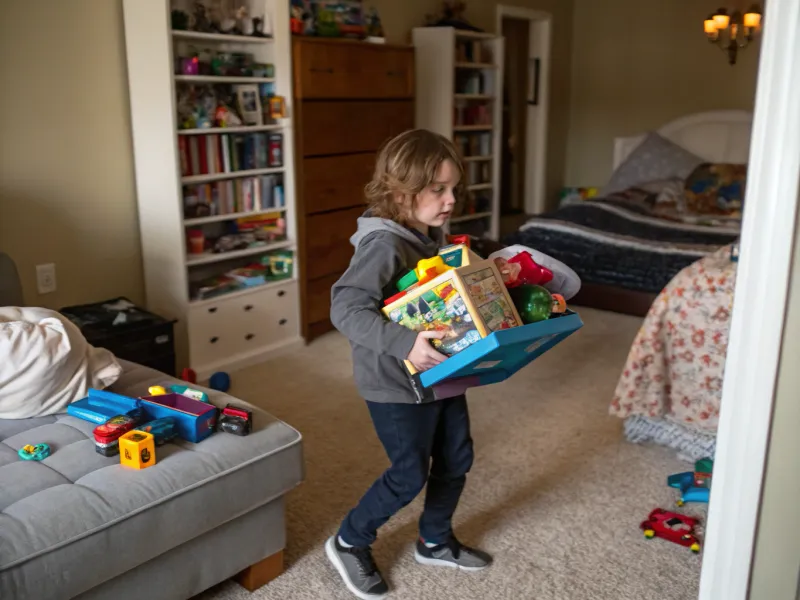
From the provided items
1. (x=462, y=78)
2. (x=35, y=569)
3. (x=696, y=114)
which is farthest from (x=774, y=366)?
(x=696, y=114)

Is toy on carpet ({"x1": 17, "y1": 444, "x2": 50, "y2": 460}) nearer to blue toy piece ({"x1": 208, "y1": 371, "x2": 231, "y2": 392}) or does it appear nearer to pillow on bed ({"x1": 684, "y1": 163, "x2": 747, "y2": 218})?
blue toy piece ({"x1": 208, "y1": 371, "x2": 231, "y2": 392})

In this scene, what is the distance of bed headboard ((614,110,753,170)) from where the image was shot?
595 cm

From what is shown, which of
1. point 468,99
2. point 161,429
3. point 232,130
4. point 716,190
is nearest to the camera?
point 161,429

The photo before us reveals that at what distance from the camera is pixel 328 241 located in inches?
160

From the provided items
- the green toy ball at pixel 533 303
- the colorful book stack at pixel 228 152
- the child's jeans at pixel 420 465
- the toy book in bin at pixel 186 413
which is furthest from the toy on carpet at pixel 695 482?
the colorful book stack at pixel 228 152

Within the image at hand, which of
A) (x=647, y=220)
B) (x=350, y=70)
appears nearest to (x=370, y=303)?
(x=350, y=70)

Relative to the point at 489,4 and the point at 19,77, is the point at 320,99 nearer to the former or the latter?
the point at 19,77

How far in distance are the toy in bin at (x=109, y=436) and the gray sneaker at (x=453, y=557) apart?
85 centimetres

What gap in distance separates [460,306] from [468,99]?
418cm

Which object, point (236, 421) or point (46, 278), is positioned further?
point (46, 278)

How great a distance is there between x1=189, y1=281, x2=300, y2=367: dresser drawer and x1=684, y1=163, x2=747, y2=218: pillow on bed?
9.74 feet

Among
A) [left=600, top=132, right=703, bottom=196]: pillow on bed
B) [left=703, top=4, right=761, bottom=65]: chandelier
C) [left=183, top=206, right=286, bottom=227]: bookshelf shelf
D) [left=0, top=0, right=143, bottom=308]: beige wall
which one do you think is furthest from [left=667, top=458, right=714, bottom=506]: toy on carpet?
[left=600, top=132, right=703, bottom=196]: pillow on bed

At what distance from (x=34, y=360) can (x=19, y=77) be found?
1586 millimetres

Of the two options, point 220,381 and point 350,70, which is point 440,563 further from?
point 350,70
